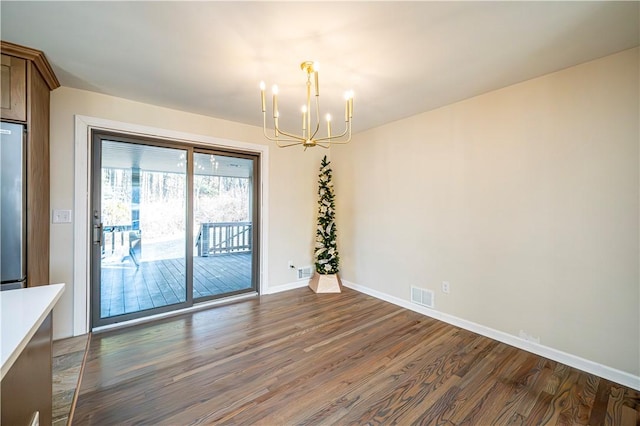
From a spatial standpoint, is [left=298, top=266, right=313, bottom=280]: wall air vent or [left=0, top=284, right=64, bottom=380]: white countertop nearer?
[left=0, top=284, right=64, bottom=380]: white countertop

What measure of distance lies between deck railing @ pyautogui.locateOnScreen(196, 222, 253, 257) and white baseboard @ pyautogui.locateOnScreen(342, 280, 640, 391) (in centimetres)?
239

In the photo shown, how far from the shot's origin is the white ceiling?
1592 mm

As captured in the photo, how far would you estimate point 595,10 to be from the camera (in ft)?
5.19

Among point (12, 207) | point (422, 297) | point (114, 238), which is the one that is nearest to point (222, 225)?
point (114, 238)

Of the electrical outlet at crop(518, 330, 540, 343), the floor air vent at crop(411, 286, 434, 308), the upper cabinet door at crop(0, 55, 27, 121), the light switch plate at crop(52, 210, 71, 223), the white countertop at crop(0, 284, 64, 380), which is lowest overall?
the electrical outlet at crop(518, 330, 540, 343)

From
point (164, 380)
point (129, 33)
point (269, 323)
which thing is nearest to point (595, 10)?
point (129, 33)

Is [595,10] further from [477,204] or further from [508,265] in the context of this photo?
[508,265]

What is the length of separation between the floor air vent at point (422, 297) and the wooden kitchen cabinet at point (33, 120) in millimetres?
3861

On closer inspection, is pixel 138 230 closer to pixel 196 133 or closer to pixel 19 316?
pixel 196 133

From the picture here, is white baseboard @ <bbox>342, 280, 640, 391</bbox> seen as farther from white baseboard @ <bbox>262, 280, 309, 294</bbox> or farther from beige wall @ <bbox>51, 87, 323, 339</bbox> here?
beige wall @ <bbox>51, 87, 323, 339</bbox>

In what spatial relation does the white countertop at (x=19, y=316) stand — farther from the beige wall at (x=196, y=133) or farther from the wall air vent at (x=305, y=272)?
the wall air vent at (x=305, y=272)

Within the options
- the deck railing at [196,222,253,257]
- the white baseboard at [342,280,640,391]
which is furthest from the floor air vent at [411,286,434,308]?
the deck railing at [196,222,253,257]

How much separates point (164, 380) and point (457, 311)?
295cm

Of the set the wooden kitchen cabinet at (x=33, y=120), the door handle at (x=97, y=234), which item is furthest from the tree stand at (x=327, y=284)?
the wooden kitchen cabinet at (x=33, y=120)
